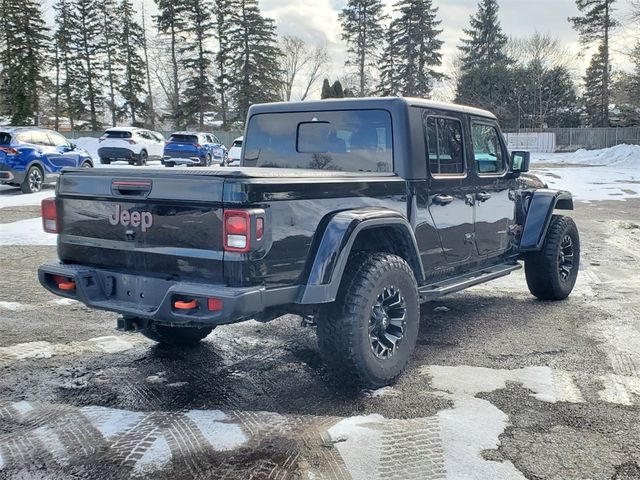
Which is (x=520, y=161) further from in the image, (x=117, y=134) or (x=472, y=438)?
(x=117, y=134)

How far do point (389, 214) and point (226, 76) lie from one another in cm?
4582

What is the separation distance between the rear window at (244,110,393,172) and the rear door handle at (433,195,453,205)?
0.45 m

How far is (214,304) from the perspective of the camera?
128 inches

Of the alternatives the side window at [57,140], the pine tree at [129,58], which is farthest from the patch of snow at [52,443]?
the pine tree at [129,58]

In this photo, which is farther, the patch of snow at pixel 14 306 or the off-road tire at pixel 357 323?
the patch of snow at pixel 14 306

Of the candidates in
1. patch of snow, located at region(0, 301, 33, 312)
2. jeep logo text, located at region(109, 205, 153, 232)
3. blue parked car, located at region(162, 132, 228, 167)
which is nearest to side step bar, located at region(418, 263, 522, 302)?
jeep logo text, located at region(109, 205, 153, 232)

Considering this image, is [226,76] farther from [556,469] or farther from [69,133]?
[556,469]

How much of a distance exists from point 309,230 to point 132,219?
1069 mm

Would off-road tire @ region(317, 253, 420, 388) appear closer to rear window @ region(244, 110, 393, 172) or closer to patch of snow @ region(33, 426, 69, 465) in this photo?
rear window @ region(244, 110, 393, 172)

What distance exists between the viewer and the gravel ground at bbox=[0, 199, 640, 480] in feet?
10.0

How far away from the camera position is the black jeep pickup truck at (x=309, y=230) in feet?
11.0

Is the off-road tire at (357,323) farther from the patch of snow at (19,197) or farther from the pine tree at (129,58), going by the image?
the pine tree at (129,58)

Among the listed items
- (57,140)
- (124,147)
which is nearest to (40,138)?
(57,140)

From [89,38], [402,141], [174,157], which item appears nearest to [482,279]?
[402,141]
